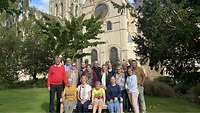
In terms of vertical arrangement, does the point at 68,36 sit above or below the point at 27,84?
above

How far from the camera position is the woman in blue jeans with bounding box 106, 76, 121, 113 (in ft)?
41.6

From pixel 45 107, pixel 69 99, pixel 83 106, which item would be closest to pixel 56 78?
pixel 69 99

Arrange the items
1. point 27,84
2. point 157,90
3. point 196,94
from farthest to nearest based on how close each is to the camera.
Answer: point 27,84, point 157,90, point 196,94

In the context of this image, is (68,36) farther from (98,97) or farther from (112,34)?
(112,34)

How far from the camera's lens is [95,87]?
12703 millimetres

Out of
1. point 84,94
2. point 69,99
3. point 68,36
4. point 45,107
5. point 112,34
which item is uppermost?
point 112,34

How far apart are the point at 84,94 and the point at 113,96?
967mm

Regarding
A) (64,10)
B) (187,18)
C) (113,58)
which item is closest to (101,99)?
(187,18)

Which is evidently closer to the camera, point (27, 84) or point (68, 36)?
point (68, 36)

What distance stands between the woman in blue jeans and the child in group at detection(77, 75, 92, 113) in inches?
27.3

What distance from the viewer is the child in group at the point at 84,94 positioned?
1248 cm

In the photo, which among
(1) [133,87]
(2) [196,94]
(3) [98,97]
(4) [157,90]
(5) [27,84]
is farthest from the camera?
(5) [27,84]

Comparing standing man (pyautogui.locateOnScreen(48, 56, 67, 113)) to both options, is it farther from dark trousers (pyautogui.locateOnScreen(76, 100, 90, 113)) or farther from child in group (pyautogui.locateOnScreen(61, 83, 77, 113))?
dark trousers (pyautogui.locateOnScreen(76, 100, 90, 113))

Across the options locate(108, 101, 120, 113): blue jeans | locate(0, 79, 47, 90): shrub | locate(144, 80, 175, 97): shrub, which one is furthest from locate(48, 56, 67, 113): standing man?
locate(0, 79, 47, 90): shrub
